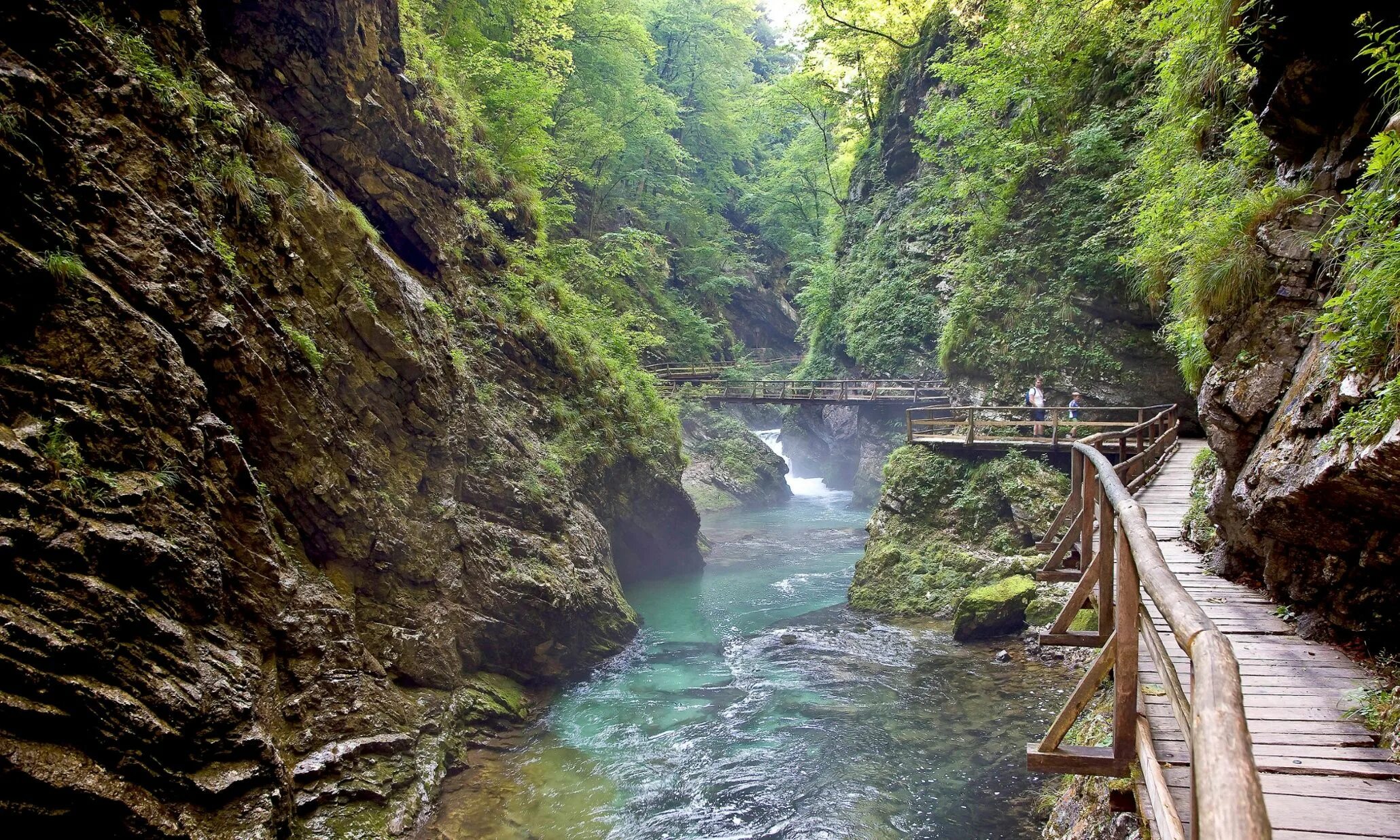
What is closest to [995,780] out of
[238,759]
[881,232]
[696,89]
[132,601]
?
[238,759]

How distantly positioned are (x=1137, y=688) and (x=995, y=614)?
9.32 meters

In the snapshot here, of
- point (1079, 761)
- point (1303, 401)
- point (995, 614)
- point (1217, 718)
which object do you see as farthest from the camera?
point (995, 614)

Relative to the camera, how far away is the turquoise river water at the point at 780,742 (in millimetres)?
7297

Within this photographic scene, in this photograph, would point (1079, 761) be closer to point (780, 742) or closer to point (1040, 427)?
point (780, 742)

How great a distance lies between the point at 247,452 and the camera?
278 inches

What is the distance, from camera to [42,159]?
5207 millimetres

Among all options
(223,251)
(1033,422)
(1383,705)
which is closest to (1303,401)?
(1383,705)

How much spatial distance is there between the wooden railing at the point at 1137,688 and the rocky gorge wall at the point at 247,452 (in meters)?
5.66

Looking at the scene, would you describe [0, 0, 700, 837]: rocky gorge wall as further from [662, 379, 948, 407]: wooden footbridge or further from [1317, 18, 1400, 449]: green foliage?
[662, 379, 948, 407]: wooden footbridge

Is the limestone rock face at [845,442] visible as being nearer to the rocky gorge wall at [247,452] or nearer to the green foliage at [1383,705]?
the rocky gorge wall at [247,452]

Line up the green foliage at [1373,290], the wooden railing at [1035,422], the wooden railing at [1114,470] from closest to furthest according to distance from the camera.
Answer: the green foliage at [1373,290], the wooden railing at [1114,470], the wooden railing at [1035,422]

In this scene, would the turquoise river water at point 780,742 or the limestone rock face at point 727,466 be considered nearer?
the turquoise river water at point 780,742

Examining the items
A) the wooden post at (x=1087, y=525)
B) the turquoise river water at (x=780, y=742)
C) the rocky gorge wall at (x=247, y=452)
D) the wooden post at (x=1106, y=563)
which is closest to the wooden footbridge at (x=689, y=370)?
the turquoise river water at (x=780, y=742)

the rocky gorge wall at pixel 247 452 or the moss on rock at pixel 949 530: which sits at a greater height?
the rocky gorge wall at pixel 247 452
